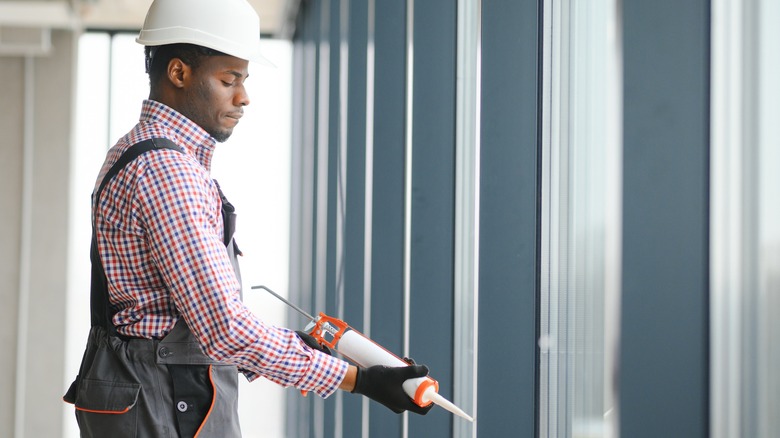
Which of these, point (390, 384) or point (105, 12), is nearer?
point (390, 384)

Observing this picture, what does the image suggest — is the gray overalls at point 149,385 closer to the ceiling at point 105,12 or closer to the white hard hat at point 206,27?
the white hard hat at point 206,27

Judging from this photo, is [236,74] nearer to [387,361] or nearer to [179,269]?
[179,269]

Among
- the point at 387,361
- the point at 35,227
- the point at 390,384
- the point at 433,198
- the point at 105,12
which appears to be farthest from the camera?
the point at 35,227

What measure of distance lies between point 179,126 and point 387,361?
0.53 metres

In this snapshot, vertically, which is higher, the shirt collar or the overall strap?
the shirt collar

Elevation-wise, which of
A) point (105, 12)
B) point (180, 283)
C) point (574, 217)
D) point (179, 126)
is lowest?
point (180, 283)

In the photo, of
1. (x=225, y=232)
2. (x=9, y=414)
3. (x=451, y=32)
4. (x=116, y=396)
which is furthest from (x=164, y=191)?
(x=9, y=414)

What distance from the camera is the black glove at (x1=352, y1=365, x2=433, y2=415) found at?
1.50 metres

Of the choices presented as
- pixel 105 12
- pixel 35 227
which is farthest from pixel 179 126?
pixel 35 227

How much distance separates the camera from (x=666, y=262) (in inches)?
38.9

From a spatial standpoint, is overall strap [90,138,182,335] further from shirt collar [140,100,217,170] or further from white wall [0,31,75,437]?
white wall [0,31,75,437]

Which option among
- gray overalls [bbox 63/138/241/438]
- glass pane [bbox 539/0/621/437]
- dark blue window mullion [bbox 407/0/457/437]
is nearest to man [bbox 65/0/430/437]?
gray overalls [bbox 63/138/241/438]

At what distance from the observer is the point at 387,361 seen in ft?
5.25

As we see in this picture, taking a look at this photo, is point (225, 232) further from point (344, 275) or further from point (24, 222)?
point (24, 222)
